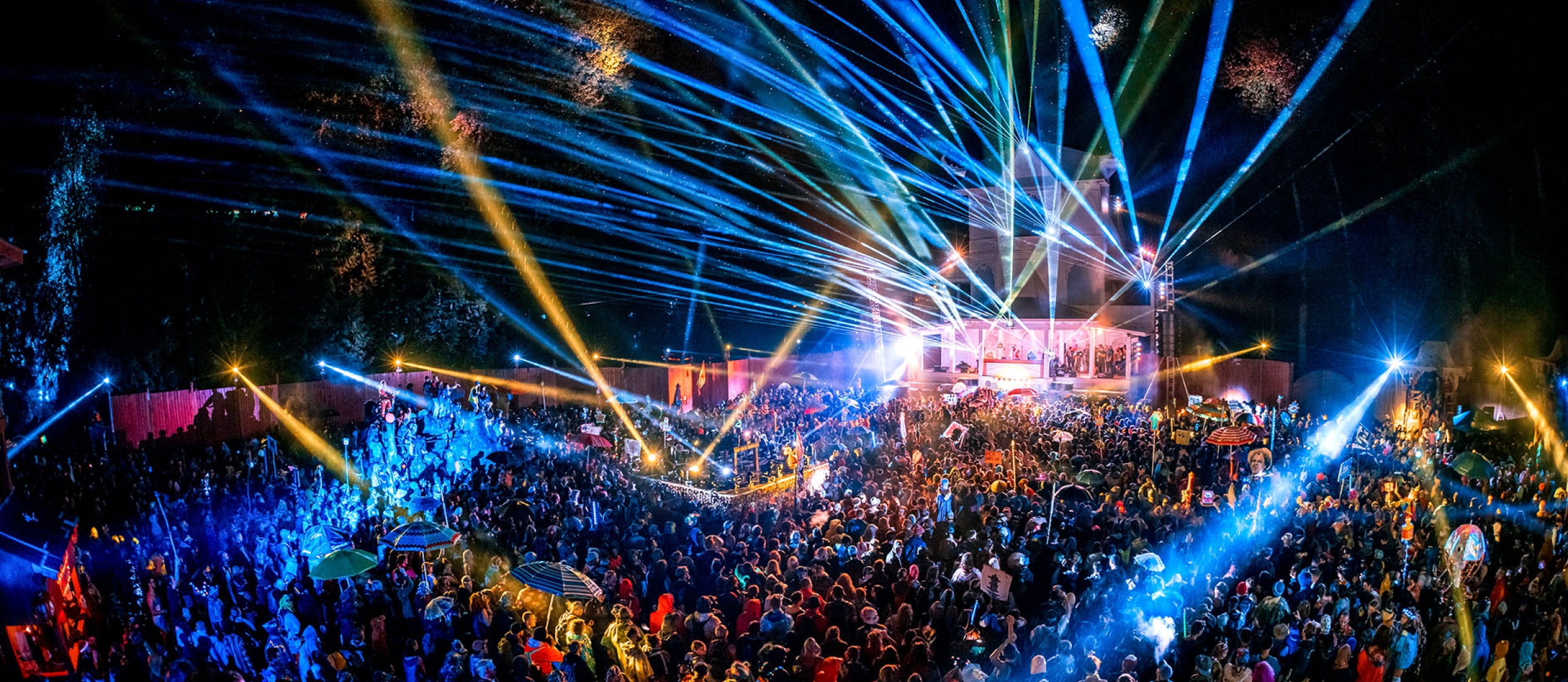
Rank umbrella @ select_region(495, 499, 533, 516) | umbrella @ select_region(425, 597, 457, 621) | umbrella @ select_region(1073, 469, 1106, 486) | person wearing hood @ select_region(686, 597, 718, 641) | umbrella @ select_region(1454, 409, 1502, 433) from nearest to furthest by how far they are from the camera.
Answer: person wearing hood @ select_region(686, 597, 718, 641) → umbrella @ select_region(425, 597, 457, 621) → umbrella @ select_region(495, 499, 533, 516) → umbrella @ select_region(1073, 469, 1106, 486) → umbrella @ select_region(1454, 409, 1502, 433)

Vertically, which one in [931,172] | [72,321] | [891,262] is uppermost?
[931,172]

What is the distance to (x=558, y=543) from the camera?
9.87m

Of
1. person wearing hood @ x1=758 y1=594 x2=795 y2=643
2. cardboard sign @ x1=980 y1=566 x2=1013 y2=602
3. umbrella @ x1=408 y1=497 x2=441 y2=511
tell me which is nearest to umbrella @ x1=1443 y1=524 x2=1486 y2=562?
cardboard sign @ x1=980 y1=566 x2=1013 y2=602

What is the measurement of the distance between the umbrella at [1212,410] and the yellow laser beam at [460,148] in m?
15.3

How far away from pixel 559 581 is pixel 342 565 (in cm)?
238

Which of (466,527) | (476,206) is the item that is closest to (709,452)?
(466,527)

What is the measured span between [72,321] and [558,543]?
18.1 m

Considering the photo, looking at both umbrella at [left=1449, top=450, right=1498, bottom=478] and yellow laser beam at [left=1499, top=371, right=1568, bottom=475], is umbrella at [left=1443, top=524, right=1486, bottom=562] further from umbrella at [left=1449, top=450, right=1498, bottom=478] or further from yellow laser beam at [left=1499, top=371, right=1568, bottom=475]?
yellow laser beam at [left=1499, top=371, right=1568, bottom=475]

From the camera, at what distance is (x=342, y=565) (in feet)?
27.8

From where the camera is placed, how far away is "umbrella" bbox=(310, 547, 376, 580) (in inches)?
327

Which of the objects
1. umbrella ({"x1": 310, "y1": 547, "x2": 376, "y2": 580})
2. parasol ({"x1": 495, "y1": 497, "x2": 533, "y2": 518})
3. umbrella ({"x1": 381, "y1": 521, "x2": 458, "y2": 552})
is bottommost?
parasol ({"x1": 495, "y1": 497, "x2": 533, "y2": 518})

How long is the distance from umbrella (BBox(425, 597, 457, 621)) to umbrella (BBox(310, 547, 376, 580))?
1.07 meters

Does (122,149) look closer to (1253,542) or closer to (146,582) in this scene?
(146,582)

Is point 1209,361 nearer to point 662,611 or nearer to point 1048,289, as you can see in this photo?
point 1048,289
